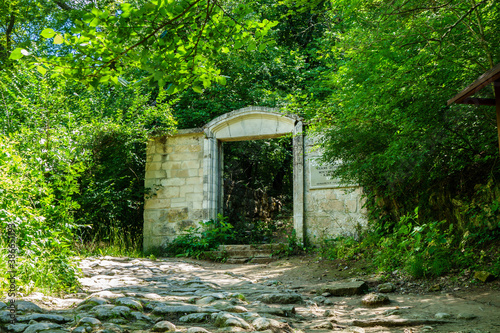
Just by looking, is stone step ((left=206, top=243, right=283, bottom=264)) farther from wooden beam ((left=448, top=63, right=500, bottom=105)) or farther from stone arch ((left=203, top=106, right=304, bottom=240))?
wooden beam ((left=448, top=63, right=500, bottom=105))

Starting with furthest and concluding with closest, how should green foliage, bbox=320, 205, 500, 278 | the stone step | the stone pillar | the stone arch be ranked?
the stone arch < the stone pillar < the stone step < green foliage, bbox=320, 205, 500, 278

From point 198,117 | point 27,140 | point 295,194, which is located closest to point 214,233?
point 295,194

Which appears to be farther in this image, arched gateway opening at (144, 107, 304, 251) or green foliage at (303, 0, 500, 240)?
arched gateway opening at (144, 107, 304, 251)

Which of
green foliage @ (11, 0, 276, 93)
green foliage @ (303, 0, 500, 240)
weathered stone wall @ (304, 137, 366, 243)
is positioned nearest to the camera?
green foliage @ (11, 0, 276, 93)

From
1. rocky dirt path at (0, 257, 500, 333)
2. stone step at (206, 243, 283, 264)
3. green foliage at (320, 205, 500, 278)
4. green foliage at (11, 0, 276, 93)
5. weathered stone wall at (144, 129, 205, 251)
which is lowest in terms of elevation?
stone step at (206, 243, 283, 264)

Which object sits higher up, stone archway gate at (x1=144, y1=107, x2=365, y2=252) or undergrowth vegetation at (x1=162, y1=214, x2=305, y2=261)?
stone archway gate at (x1=144, y1=107, x2=365, y2=252)

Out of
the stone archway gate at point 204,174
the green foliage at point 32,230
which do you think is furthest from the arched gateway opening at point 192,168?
the green foliage at point 32,230

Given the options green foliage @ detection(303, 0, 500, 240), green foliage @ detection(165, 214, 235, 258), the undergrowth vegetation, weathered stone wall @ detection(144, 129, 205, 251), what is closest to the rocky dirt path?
green foliage @ detection(303, 0, 500, 240)

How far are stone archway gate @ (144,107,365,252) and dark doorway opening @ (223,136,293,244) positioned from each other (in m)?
1.05

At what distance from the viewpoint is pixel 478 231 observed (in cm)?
477

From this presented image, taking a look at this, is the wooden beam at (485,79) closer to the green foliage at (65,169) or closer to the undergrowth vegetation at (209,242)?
the green foliage at (65,169)

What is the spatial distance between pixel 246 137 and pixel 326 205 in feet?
7.75

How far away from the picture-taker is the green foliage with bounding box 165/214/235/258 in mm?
8547

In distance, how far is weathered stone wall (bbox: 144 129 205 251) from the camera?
9289 millimetres
